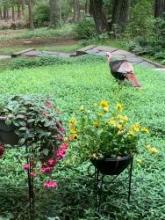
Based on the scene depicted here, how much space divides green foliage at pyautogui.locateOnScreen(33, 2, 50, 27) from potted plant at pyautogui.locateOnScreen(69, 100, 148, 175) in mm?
23587

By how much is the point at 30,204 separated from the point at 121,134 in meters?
0.85

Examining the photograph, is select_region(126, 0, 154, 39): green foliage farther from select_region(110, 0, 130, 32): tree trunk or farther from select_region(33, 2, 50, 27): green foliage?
select_region(33, 2, 50, 27): green foliage

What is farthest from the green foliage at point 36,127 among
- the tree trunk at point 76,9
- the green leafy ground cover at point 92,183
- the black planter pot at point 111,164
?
the tree trunk at point 76,9

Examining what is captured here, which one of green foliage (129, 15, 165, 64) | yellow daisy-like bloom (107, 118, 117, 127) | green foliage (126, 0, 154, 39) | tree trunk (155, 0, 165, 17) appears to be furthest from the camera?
tree trunk (155, 0, 165, 17)

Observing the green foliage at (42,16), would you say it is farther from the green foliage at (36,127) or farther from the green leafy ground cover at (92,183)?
the green foliage at (36,127)

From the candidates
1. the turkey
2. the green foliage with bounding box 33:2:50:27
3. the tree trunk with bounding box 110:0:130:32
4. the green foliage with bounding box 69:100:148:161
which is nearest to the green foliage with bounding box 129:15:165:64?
the tree trunk with bounding box 110:0:130:32

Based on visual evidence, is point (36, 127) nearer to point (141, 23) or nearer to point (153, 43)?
point (153, 43)

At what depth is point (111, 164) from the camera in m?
3.56

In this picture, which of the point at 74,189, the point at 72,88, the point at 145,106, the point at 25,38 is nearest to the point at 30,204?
the point at 74,189

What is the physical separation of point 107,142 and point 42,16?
23852 mm

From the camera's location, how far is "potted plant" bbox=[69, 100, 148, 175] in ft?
11.8

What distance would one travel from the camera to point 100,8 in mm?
16703

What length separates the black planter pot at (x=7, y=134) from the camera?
135 inches

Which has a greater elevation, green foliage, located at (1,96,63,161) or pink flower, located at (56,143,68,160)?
green foliage, located at (1,96,63,161)
